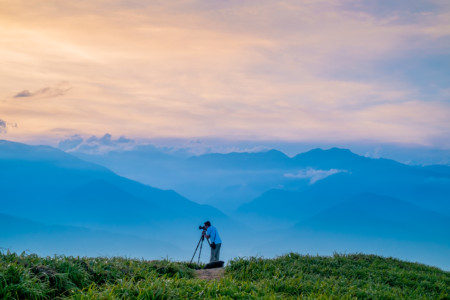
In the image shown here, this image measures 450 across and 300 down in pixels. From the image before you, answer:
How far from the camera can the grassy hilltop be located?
28.9 ft

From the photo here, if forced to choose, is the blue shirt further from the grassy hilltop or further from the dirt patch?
the dirt patch

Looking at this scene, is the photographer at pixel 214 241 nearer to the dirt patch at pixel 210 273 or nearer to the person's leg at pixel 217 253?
the person's leg at pixel 217 253

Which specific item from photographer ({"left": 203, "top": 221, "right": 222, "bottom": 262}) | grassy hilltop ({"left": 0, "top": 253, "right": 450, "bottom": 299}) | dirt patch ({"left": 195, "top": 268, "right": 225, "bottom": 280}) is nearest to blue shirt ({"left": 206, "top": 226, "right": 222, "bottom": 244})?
photographer ({"left": 203, "top": 221, "right": 222, "bottom": 262})

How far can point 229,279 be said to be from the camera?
445 inches

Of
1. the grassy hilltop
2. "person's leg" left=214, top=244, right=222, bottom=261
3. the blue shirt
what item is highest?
the blue shirt

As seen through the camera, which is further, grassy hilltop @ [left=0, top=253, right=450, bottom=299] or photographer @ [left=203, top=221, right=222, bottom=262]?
photographer @ [left=203, top=221, right=222, bottom=262]

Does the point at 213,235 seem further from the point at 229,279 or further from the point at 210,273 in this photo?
the point at 229,279

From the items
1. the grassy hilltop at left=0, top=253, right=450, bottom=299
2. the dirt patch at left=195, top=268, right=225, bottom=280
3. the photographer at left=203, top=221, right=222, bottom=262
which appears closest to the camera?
the grassy hilltop at left=0, top=253, right=450, bottom=299

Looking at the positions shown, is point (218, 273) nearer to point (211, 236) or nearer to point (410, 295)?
point (211, 236)

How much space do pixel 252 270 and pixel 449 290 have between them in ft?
23.0

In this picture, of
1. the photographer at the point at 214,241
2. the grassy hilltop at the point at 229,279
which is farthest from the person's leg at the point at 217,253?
the grassy hilltop at the point at 229,279

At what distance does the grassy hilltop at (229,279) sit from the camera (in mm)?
8805

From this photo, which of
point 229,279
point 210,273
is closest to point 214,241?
point 210,273

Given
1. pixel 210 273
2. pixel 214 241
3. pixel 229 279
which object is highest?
pixel 214 241
